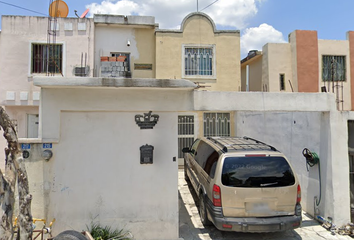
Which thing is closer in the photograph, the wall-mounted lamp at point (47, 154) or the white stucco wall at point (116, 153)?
the wall-mounted lamp at point (47, 154)

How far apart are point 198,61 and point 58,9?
698 cm

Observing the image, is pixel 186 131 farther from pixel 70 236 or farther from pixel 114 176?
pixel 70 236

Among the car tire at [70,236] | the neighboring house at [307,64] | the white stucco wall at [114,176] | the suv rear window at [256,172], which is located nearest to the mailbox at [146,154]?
the white stucco wall at [114,176]

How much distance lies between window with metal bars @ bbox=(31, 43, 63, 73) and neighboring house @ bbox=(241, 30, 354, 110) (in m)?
10.2

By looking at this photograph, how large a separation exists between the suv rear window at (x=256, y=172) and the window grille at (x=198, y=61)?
7467 millimetres

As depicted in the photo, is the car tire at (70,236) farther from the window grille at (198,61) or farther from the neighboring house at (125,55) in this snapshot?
the window grille at (198,61)

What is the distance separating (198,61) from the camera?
11.4 m

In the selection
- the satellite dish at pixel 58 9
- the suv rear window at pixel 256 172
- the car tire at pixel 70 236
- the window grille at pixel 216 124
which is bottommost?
the car tire at pixel 70 236

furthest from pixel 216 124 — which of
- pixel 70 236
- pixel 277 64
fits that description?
pixel 70 236

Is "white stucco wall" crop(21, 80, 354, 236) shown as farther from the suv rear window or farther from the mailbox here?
the suv rear window

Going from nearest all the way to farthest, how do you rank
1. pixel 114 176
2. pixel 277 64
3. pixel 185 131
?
pixel 114 176 < pixel 185 131 < pixel 277 64

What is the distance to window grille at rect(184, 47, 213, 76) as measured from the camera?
1138cm

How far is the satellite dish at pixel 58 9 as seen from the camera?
10.8 m

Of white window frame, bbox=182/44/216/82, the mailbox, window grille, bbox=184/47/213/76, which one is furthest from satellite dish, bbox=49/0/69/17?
the mailbox
